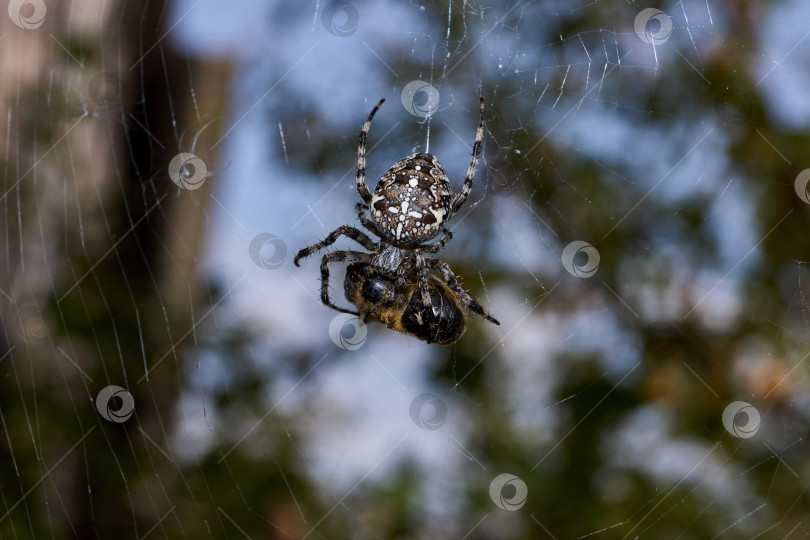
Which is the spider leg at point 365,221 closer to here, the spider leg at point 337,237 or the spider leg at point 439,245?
the spider leg at point 337,237

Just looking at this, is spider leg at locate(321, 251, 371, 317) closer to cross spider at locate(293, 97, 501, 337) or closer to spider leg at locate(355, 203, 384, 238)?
cross spider at locate(293, 97, 501, 337)

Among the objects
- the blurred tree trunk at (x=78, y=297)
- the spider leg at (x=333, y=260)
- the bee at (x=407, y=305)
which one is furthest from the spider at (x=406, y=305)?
the blurred tree trunk at (x=78, y=297)

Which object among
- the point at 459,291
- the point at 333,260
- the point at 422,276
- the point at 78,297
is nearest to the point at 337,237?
the point at 333,260

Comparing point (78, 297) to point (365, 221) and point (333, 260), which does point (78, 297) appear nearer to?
point (333, 260)

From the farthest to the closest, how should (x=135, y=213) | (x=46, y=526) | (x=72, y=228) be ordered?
1. (x=135, y=213)
2. (x=72, y=228)
3. (x=46, y=526)

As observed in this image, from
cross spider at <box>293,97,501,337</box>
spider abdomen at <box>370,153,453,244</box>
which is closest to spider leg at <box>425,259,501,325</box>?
cross spider at <box>293,97,501,337</box>

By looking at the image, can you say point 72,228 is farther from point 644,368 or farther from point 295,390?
point 644,368

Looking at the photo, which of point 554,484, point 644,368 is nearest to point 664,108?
point 644,368
